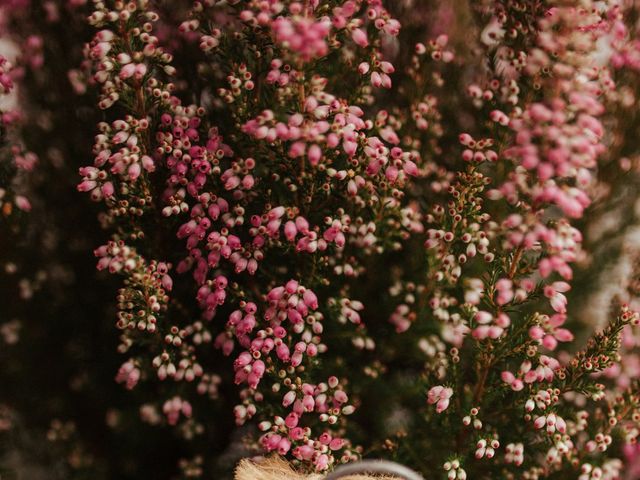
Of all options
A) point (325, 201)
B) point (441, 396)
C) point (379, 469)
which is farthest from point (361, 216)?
point (379, 469)

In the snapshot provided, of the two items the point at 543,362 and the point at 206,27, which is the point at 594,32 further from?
the point at 206,27

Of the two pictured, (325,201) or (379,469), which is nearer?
(379,469)

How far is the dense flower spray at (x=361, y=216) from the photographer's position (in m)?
0.73

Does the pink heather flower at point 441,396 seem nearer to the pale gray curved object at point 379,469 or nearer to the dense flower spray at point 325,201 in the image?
the dense flower spray at point 325,201

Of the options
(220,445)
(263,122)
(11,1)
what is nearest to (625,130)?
(263,122)

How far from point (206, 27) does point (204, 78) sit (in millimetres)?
118

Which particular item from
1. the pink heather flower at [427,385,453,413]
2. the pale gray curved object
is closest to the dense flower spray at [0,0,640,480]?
the pink heather flower at [427,385,453,413]

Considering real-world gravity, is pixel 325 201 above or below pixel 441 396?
above

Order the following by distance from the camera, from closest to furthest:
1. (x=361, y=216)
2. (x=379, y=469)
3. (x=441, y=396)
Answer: (x=379, y=469) → (x=441, y=396) → (x=361, y=216)

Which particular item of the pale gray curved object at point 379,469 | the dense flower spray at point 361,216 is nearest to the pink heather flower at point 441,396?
the dense flower spray at point 361,216

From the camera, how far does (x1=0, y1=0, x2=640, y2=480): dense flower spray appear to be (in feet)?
2.40

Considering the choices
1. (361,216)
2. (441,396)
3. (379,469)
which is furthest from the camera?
(361,216)

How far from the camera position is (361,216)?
962 millimetres

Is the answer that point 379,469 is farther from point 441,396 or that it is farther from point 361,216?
point 361,216
